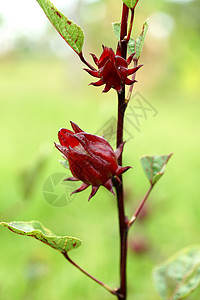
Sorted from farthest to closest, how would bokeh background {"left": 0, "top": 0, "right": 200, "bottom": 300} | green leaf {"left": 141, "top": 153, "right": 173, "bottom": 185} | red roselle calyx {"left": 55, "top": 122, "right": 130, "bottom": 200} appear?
bokeh background {"left": 0, "top": 0, "right": 200, "bottom": 300}, green leaf {"left": 141, "top": 153, "right": 173, "bottom": 185}, red roselle calyx {"left": 55, "top": 122, "right": 130, "bottom": 200}

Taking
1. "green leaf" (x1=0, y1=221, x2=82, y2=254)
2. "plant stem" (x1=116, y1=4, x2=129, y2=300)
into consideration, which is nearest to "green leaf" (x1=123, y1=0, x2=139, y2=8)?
"plant stem" (x1=116, y1=4, x2=129, y2=300)

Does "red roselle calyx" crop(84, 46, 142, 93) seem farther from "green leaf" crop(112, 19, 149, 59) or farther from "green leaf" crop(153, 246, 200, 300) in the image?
"green leaf" crop(153, 246, 200, 300)

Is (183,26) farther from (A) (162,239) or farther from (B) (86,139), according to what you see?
(B) (86,139)

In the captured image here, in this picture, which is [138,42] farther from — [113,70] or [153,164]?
[153,164]

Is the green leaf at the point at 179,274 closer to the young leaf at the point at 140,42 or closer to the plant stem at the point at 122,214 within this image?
the plant stem at the point at 122,214

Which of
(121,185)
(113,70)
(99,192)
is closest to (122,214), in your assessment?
(121,185)

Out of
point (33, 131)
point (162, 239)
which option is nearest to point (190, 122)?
point (33, 131)
